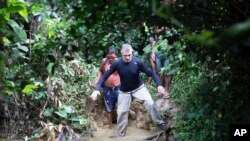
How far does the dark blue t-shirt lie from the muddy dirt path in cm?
97

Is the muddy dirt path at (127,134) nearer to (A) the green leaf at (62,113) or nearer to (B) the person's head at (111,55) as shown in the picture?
(A) the green leaf at (62,113)

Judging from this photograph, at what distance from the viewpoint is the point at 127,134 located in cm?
Answer: 768

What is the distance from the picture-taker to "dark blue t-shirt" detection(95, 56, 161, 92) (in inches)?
277

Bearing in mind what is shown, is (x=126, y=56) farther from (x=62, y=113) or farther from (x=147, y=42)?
(x=147, y=42)

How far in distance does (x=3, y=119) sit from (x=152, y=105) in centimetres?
275

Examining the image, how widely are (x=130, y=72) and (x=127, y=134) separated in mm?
1397

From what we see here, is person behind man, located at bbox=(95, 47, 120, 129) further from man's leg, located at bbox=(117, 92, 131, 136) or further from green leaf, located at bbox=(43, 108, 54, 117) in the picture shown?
green leaf, located at bbox=(43, 108, 54, 117)

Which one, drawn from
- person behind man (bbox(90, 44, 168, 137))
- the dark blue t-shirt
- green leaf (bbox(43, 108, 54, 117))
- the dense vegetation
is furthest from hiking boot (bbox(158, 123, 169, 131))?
green leaf (bbox(43, 108, 54, 117))

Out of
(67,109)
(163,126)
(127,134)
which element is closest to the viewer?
(163,126)

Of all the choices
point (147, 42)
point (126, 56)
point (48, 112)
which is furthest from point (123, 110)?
point (147, 42)

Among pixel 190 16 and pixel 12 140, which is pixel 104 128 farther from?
pixel 190 16

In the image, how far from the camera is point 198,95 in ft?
18.6

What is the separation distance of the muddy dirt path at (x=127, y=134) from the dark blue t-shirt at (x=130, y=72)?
0.97 meters

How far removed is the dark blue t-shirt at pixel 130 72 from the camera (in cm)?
704
